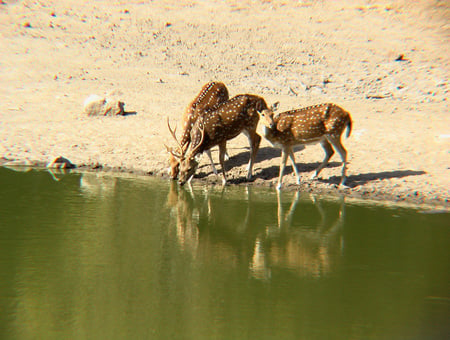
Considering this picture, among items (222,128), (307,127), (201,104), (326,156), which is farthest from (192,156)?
(326,156)

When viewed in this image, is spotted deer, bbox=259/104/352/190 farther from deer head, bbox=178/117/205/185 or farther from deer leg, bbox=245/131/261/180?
deer head, bbox=178/117/205/185

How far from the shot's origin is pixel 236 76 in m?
22.4

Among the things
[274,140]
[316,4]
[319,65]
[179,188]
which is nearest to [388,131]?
[274,140]

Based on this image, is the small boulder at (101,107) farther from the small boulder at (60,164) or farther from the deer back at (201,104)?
the small boulder at (60,164)

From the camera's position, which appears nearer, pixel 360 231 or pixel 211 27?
pixel 360 231

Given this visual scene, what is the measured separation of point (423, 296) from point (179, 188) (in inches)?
241

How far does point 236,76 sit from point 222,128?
33.9 ft

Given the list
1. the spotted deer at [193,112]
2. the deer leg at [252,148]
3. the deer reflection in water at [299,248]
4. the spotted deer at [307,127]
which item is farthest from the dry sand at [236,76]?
the deer reflection in water at [299,248]

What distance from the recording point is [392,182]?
1223 cm

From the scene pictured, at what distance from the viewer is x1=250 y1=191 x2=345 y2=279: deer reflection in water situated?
7.16 metres

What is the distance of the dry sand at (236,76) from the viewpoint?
531 inches

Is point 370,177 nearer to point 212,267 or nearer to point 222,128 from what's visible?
point 222,128

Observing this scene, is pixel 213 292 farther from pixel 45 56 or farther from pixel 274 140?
pixel 45 56

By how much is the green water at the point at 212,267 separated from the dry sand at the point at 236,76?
8.55 feet
